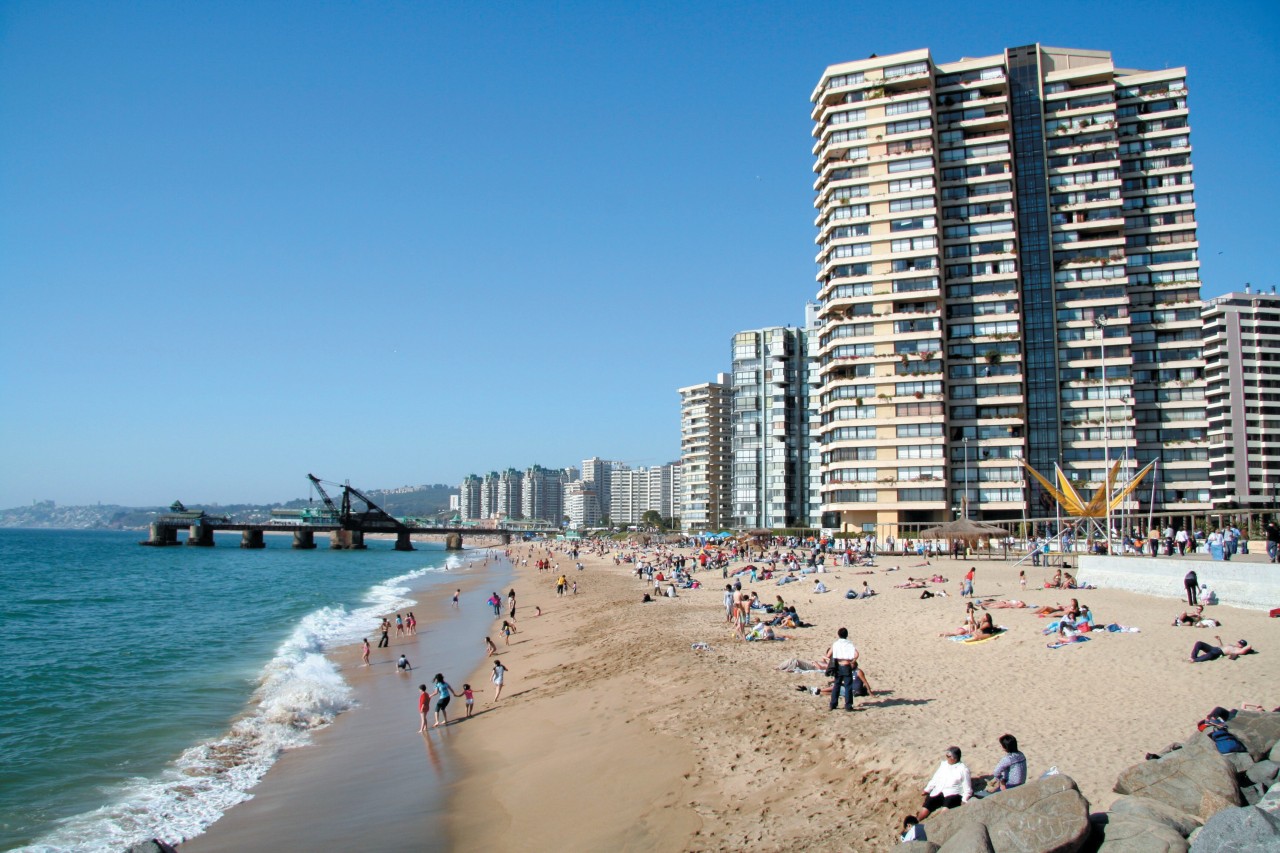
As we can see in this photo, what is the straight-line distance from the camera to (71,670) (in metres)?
26.3

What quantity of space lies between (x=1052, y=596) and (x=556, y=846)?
2176 cm

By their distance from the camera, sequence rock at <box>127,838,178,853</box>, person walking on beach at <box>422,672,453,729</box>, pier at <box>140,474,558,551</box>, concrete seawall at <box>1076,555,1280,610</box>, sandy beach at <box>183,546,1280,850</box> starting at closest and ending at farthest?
rock at <box>127,838,178,853</box> → sandy beach at <box>183,546,1280,850</box> → person walking on beach at <box>422,672,453,729</box> → concrete seawall at <box>1076,555,1280,610</box> → pier at <box>140,474,558,551</box>

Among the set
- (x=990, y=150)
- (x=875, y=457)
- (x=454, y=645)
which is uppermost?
(x=990, y=150)

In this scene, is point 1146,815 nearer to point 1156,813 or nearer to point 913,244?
point 1156,813

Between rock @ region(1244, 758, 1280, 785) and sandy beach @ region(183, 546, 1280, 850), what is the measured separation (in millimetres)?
1399

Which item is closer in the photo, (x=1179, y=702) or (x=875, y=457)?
(x=1179, y=702)

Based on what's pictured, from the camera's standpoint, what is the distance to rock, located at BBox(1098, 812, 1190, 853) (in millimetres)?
7051

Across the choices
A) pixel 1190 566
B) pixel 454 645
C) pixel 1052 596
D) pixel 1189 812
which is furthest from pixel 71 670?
pixel 1190 566

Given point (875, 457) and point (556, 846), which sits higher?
point (875, 457)

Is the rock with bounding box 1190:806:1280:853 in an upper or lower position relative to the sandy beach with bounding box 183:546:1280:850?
upper

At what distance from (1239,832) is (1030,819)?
1624 millimetres

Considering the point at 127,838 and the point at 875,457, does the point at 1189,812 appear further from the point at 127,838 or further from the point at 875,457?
the point at 875,457

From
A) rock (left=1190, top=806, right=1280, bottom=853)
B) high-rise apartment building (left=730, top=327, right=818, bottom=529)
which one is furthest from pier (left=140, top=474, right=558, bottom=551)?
rock (left=1190, top=806, right=1280, bottom=853)

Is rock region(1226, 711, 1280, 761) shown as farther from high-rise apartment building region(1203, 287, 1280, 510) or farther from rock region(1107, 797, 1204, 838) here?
high-rise apartment building region(1203, 287, 1280, 510)
